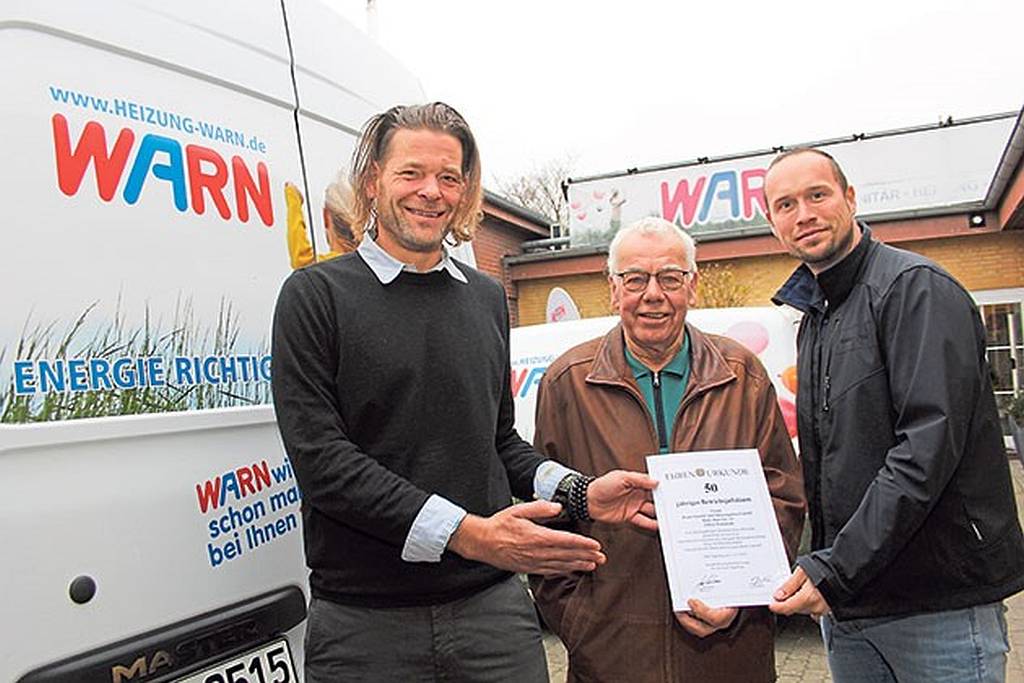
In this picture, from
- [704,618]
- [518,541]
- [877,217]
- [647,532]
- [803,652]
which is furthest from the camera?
[877,217]

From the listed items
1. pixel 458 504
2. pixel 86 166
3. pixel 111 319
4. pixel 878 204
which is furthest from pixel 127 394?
pixel 878 204

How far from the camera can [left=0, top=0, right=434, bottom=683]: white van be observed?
1.57m

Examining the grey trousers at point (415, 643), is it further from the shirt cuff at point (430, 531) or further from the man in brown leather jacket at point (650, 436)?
the man in brown leather jacket at point (650, 436)

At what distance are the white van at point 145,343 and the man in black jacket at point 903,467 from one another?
1.24 metres

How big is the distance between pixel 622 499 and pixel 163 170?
1.27 metres

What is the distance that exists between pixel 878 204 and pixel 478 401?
1342 cm

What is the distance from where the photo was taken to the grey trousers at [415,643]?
6.02ft

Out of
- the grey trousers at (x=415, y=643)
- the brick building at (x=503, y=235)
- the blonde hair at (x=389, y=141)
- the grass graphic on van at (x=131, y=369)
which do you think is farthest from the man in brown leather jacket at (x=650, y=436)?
the brick building at (x=503, y=235)

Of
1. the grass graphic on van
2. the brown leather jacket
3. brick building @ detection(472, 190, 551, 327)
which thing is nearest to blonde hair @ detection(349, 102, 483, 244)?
the grass graphic on van

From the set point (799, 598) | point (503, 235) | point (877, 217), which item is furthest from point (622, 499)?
point (503, 235)

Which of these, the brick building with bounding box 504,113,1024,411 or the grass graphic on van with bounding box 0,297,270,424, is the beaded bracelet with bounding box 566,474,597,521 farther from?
the brick building with bounding box 504,113,1024,411

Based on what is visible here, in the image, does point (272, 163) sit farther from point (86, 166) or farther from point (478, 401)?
point (478, 401)

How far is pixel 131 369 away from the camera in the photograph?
69.4 inches
